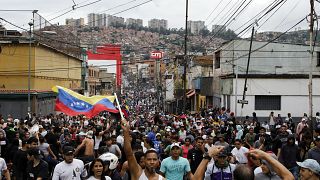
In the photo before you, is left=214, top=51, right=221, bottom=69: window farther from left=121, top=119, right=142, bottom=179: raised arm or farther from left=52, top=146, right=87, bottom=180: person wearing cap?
left=121, top=119, right=142, bottom=179: raised arm

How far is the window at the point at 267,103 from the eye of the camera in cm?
Result: 3869

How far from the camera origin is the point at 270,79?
3856 centimetres

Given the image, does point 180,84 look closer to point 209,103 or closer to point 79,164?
point 209,103

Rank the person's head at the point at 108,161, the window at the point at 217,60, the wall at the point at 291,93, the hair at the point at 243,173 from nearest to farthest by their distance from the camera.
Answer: the hair at the point at 243,173
the person's head at the point at 108,161
the wall at the point at 291,93
the window at the point at 217,60

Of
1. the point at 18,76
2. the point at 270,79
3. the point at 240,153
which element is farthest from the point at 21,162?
the point at 18,76

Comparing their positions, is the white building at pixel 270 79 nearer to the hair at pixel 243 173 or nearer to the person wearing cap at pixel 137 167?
the person wearing cap at pixel 137 167

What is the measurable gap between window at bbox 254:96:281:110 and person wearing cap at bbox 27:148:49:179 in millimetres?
30567

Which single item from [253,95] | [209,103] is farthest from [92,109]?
[209,103]

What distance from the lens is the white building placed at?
38375 mm

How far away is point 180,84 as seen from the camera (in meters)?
73.3

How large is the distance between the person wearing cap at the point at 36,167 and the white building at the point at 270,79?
2959cm

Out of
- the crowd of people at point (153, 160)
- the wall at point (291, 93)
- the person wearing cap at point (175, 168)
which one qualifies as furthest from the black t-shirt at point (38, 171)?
the wall at point (291, 93)

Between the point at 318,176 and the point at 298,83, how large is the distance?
1314 inches

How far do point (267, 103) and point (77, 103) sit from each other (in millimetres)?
23413
